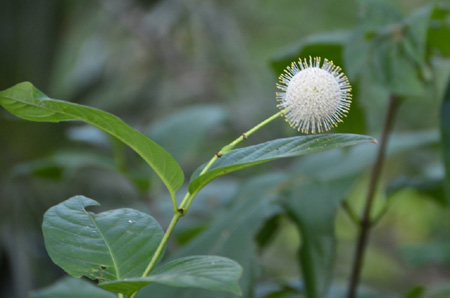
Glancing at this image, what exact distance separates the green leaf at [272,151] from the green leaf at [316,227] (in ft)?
1.08

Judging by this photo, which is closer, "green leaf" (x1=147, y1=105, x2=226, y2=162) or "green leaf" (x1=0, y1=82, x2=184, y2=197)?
"green leaf" (x1=0, y1=82, x2=184, y2=197)

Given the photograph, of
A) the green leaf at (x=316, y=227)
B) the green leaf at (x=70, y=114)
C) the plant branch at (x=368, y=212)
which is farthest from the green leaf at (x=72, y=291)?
the plant branch at (x=368, y=212)

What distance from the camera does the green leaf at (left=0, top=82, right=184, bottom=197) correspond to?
367 mm

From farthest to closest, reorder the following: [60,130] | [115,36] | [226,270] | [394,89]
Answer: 1. [115,36]
2. [60,130]
3. [394,89]
4. [226,270]

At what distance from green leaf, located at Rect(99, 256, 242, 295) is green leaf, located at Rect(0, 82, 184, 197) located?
0.08 m

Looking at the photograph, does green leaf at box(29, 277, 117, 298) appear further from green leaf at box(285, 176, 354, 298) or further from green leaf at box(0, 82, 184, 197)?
green leaf at box(285, 176, 354, 298)

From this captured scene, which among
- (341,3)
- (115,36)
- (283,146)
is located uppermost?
(341,3)

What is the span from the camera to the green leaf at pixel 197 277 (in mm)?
292

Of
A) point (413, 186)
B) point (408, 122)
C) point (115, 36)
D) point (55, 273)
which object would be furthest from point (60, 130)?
point (413, 186)

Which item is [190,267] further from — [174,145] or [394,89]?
[174,145]

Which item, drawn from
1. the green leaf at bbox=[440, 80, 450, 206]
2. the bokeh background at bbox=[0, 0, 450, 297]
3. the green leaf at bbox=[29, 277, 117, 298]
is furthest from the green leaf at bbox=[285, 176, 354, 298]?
the green leaf at bbox=[29, 277, 117, 298]

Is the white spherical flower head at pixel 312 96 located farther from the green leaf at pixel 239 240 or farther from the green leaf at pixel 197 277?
the green leaf at pixel 239 240

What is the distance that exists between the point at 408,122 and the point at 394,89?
1.58 metres

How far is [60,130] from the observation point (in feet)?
6.79
